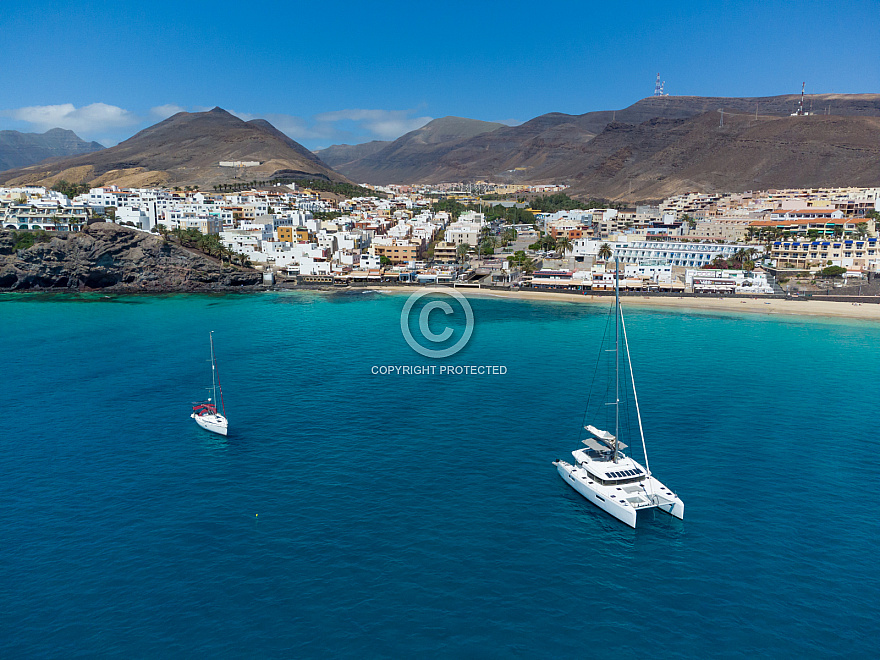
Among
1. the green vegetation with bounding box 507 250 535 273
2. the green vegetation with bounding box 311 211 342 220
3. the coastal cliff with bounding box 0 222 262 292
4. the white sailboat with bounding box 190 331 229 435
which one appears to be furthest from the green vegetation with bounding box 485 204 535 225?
the white sailboat with bounding box 190 331 229 435

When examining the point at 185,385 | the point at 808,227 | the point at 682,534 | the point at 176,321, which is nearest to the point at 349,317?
the point at 176,321

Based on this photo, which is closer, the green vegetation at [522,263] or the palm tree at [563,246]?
the green vegetation at [522,263]

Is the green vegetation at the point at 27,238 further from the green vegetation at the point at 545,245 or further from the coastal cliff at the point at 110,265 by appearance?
the green vegetation at the point at 545,245

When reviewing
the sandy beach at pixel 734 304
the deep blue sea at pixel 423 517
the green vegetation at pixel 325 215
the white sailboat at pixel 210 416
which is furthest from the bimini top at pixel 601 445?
the green vegetation at pixel 325 215

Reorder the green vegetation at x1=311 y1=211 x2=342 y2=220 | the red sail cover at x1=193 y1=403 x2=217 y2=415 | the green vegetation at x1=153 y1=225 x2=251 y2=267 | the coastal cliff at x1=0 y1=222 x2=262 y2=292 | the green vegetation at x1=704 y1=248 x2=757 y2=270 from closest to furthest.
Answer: the red sail cover at x1=193 y1=403 x2=217 y2=415
the coastal cliff at x1=0 y1=222 x2=262 y2=292
the green vegetation at x1=704 y1=248 x2=757 y2=270
the green vegetation at x1=153 y1=225 x2=251 y2=267
the green vegetation at x1=311 y1=211 x2=342 y2=220

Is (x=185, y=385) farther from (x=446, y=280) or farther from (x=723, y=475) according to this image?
(x=446, y=280)

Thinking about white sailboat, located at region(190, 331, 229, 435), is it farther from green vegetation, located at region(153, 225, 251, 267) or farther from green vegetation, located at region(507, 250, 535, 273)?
green vegetation, located at region(507, 250, 535, 273)
